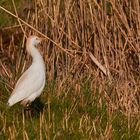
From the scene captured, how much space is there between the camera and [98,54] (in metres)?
8.17

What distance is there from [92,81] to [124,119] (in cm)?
96

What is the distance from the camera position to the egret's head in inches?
306

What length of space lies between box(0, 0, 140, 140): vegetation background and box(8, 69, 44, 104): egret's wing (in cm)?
16

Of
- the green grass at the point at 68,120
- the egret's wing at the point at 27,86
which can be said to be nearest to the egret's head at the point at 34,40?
the egret's wing at the point at 27,86

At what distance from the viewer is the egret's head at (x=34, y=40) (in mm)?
7766

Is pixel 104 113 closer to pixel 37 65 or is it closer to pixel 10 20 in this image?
pixel 37 65

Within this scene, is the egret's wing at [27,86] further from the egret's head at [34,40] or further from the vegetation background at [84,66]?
the egret's head at [34,40]

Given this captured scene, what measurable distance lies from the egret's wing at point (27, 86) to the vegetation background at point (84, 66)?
0.16 meters

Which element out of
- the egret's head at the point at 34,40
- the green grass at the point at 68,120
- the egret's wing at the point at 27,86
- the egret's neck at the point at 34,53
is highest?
the egret's head at the point at 34,40

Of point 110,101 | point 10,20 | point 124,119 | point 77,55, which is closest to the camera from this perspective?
point 124,119

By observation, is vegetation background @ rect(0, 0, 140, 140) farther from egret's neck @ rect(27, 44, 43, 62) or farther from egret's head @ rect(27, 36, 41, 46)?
egret's neck @ rect(27, 44, 43, 62)

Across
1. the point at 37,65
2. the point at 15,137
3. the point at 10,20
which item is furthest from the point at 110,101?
the point at 10,20

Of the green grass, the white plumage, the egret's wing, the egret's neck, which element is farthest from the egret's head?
the green grass

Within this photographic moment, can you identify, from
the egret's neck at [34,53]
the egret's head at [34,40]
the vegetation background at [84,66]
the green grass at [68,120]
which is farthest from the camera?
the egret's head at [34,40]
